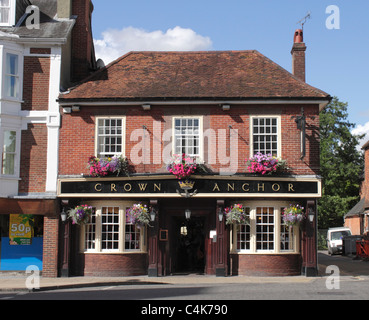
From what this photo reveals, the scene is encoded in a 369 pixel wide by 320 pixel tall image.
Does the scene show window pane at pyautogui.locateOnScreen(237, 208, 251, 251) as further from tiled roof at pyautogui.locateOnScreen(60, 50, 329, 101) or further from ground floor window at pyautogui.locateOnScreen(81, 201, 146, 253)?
tiled roof at pyautogui.locateOnScreen(60, 50, 329, 101)

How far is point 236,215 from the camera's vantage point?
19.0 metres

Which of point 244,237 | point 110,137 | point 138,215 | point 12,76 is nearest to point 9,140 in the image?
Result: point 12,76

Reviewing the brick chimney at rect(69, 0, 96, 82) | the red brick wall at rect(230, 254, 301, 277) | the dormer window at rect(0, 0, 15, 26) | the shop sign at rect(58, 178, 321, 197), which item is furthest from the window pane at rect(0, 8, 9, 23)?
the red brick wall at rect(230, 254, 301, 277)

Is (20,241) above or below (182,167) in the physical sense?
below

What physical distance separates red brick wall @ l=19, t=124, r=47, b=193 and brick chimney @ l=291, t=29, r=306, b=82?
33.6 feet

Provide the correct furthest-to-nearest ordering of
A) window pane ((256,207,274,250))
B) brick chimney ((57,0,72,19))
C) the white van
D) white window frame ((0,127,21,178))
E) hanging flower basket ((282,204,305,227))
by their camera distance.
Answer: the white van < brick chimney ((57,0,72,19)) < white window frame ((0,127,21,178)) < window pane ((256,207,274,250)) < hanging flower basket ((282,204,305,227))

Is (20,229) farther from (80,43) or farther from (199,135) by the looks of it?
(80,43)

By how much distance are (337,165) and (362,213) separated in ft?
26.2

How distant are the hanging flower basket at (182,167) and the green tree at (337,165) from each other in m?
31.6

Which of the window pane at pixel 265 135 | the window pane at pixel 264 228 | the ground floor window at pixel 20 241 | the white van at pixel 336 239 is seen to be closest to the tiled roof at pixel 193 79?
the window pane at pixel 265 135

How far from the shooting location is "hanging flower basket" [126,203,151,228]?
19250mm

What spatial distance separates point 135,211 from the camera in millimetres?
19344
